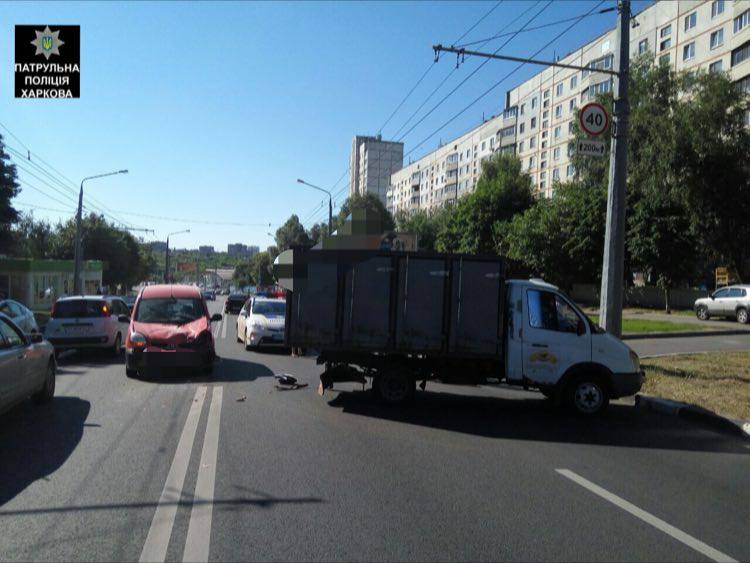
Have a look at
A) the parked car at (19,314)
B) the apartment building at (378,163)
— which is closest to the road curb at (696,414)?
the parked car at (19,314)

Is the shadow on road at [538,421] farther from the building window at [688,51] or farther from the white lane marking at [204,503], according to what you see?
the building window at [688,51]

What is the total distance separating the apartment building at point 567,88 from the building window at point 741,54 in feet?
0.24

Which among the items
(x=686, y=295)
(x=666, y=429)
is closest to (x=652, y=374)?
(x=666, y=429)

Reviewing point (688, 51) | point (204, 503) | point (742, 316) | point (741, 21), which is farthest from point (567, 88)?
point (204, 503)

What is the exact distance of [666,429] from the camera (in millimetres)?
8867

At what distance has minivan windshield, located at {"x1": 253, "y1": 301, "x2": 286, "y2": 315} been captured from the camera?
17.8 meters

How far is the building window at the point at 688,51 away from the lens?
167 ft

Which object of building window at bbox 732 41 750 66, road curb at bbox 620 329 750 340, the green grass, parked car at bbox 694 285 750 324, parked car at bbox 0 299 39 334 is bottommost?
road curb at bbox 620 329 750 340

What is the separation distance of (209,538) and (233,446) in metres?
2.60

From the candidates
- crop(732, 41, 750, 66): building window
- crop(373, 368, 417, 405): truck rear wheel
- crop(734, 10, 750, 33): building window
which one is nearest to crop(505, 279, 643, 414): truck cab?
crop(373, 368, 417, 405): truck rear wheel

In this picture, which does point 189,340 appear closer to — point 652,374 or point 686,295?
point 652,374

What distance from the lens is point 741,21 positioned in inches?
1784

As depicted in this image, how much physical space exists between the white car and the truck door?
8.25m

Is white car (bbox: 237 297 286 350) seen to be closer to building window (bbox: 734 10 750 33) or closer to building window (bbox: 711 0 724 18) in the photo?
building window (bbox: 734 10 750 33)
